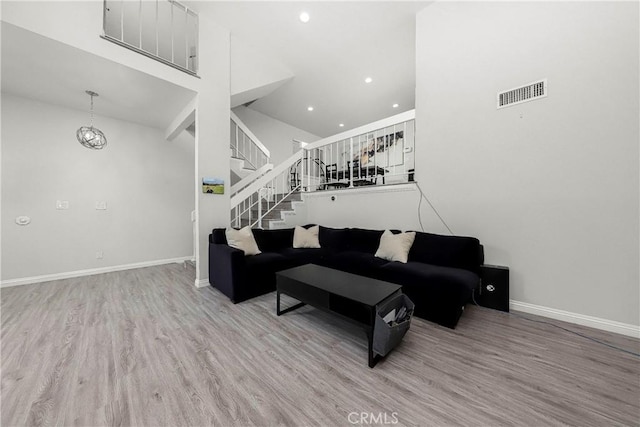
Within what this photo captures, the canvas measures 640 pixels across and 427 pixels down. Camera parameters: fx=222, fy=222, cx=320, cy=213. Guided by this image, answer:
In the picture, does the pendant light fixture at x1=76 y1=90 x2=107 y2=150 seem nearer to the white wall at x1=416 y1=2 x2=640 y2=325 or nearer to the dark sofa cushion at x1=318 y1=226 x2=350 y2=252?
the dark sofa cushion at x1=318 y1=226 x2=350 y2=252

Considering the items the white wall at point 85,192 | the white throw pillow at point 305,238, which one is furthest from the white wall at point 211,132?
the white wall at point 85,192

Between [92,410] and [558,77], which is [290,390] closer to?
[92,410]

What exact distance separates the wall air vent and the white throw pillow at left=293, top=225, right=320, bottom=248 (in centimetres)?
302

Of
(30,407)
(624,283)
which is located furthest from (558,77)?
(30,407)

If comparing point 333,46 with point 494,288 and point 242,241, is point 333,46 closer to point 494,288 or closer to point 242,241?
point 242,241

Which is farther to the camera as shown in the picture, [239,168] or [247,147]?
[247,147]

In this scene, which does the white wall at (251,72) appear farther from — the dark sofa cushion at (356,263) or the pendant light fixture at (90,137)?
the dark sofa cushion at (356,263)

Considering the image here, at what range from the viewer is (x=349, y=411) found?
122cm

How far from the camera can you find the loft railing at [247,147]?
5223mm

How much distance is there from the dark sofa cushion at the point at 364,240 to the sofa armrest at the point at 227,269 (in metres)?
1.71

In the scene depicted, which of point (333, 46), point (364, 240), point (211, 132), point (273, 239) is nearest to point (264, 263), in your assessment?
point (273, 239)

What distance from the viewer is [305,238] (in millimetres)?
3822

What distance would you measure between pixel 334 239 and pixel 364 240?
55cm

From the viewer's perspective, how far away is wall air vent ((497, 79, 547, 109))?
2333 millimetres
